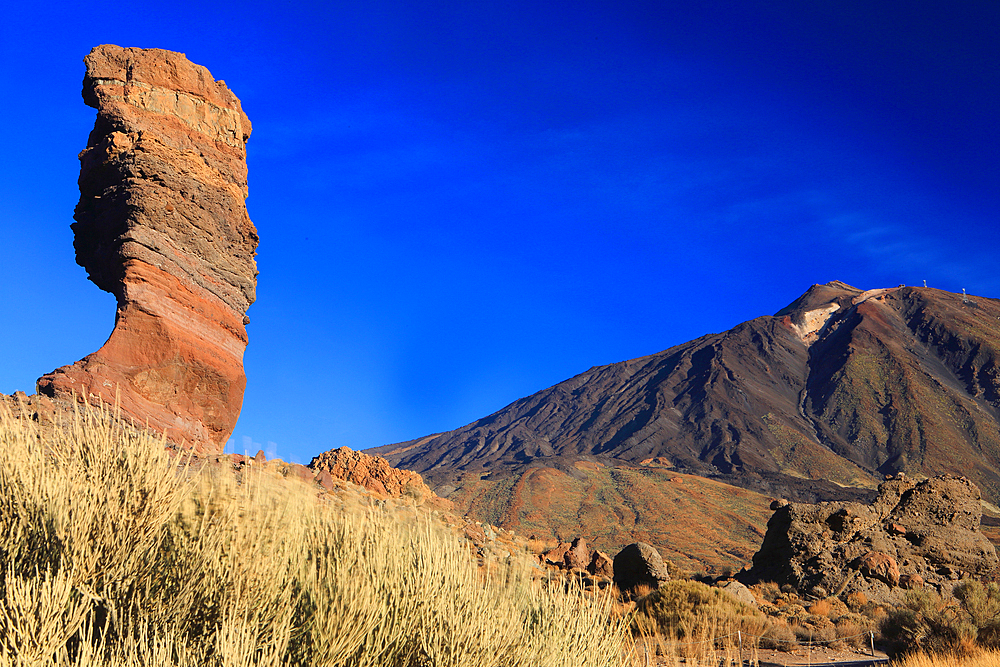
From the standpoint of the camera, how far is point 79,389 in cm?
1152

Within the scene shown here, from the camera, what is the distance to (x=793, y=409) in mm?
83375

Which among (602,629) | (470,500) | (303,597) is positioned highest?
(470,500)

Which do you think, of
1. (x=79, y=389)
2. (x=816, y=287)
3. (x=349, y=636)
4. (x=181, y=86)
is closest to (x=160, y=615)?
(x=349, y=636)

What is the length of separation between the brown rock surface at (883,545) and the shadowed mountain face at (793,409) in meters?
36.6

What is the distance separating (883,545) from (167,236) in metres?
19.7

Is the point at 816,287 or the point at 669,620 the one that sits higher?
the point at 816,287

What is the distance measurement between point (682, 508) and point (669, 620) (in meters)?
38.8

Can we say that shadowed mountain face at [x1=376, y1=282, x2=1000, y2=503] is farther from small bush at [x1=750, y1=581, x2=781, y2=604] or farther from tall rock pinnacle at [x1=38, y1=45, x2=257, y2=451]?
tall rock pinnacle at [x1=38, y1=45, x2=257, y2=451]

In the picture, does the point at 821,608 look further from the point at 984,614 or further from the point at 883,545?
the point at 883,545

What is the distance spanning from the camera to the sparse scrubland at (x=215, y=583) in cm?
363

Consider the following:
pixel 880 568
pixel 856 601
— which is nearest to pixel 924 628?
pixel 856 601

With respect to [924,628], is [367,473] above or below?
above

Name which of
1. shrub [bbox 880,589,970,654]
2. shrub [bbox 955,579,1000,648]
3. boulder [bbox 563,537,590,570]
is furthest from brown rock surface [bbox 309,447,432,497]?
shrub [bbox 955,579,1000,648]

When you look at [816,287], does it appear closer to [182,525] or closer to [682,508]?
[682,508]
